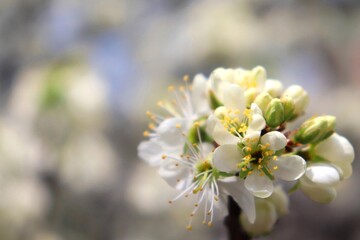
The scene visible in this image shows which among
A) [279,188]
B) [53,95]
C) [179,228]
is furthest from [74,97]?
[279,188]

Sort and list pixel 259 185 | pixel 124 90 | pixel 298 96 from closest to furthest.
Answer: pixel 259 185, pixel 298 96, pixel 124 90

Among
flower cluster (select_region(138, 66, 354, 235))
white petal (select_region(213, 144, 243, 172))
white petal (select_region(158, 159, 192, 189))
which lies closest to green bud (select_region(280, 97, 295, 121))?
flower cluster (select_region(138, 66, 354, 235))

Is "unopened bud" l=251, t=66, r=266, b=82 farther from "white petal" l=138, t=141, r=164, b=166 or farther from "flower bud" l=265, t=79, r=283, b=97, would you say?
"white petal" l=138, t=141, r=164, b=166

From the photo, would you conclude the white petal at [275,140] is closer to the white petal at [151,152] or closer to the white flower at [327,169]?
the white flower at [327,169]

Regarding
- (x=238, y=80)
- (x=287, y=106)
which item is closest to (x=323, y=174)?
(x=287, y=106)

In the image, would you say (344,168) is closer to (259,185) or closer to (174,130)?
(259,185)

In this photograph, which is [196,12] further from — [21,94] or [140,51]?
[21,94]
